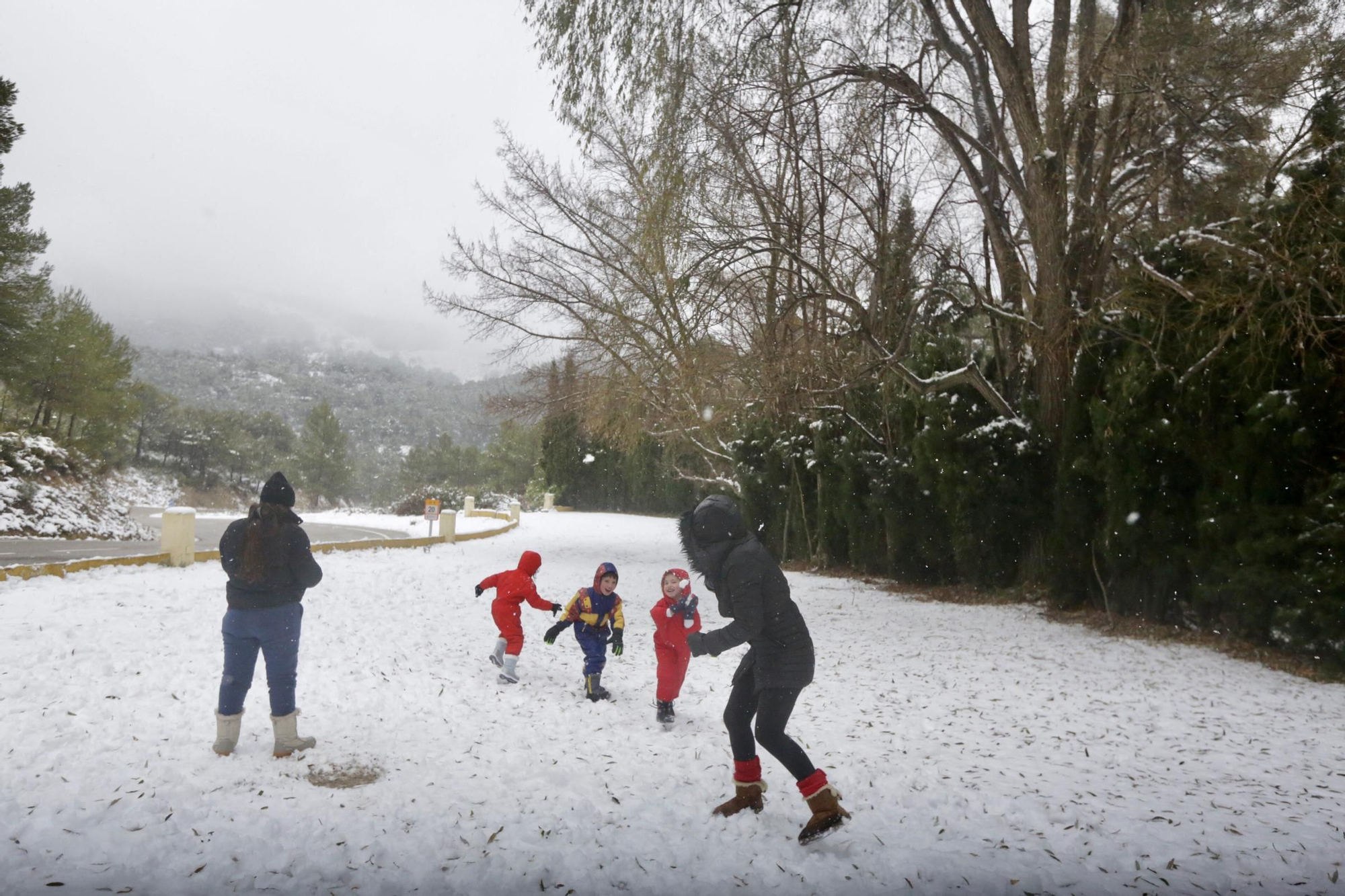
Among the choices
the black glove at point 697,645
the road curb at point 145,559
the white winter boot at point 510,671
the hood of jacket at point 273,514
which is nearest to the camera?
the black glove at point 697,645

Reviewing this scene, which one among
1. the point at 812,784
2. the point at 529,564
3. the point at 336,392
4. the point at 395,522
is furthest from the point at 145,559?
the point at 336,392

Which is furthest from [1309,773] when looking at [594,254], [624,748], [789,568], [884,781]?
[594,254]

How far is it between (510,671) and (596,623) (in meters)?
1.10

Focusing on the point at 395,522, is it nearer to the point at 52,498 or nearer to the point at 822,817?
the point at 52,498

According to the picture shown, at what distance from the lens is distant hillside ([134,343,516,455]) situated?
6950cm

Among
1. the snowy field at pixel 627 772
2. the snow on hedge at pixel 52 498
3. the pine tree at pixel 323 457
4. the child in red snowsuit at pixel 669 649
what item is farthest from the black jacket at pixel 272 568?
the pine tree at pixel 323 457

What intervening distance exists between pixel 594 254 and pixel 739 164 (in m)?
7.85

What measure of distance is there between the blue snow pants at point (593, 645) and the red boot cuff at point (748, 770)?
2.58m

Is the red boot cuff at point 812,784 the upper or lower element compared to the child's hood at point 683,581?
lower

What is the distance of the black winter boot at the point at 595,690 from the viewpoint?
6.31 meters

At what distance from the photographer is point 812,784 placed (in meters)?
3.61

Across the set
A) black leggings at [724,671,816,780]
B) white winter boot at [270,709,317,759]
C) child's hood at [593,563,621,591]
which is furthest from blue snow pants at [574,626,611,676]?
black leggings at [724,671,816,780]

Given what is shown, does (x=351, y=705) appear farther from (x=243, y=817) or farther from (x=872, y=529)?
(x=872, y=529)

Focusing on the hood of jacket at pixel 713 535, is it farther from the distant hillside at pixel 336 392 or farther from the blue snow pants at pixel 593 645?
the distant hillside at pixel 336 392
